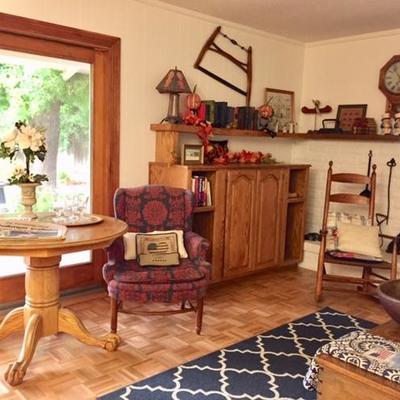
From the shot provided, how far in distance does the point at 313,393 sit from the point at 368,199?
6.78 ft

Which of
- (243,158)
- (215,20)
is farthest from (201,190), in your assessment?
(215,20)

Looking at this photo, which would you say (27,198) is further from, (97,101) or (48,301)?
(97,101)

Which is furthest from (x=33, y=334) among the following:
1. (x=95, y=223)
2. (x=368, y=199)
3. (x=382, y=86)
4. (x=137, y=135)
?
(x=382, y=86)

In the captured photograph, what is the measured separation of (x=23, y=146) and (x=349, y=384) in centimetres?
203

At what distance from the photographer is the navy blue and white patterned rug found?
2.29 meters

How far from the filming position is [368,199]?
3932mm

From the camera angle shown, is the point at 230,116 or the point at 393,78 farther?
the point at 393,78

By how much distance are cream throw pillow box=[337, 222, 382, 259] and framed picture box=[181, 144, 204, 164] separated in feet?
4.22

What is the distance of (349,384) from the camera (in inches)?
59.8

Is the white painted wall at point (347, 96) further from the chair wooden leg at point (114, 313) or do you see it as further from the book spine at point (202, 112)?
the chair wooden leg at point (114, 313)

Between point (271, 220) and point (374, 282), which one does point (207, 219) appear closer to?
point (271, 220)

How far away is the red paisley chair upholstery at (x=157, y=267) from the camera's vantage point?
276 centimetres

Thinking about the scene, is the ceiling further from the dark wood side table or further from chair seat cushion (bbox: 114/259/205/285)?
the dark wood side table

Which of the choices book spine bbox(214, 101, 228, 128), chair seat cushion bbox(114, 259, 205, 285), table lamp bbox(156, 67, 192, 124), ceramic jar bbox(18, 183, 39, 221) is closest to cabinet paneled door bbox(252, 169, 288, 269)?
book spine bbox(214, 101, 228, 128)
